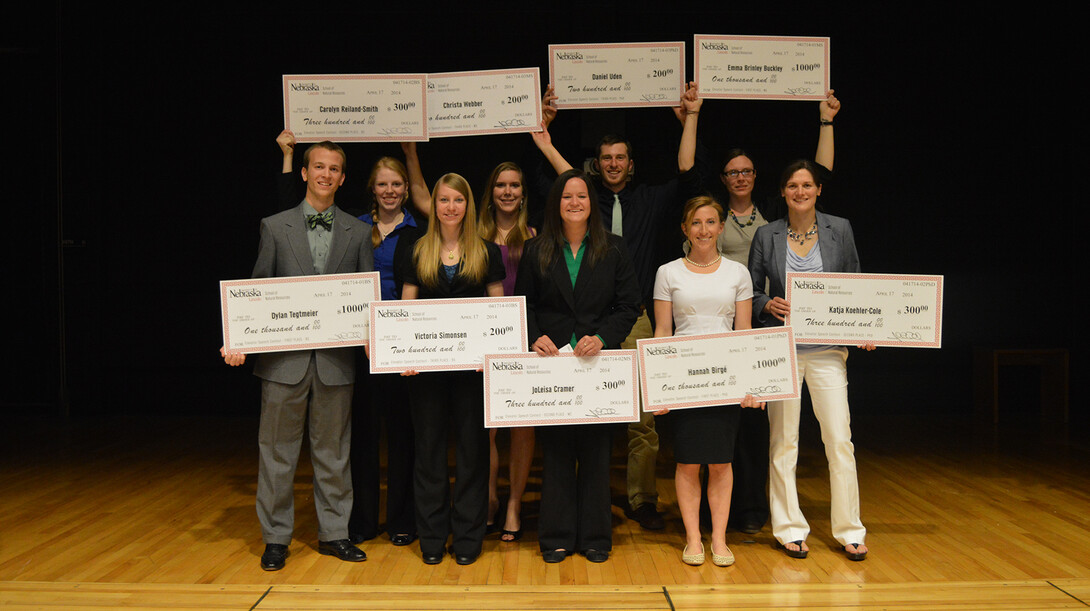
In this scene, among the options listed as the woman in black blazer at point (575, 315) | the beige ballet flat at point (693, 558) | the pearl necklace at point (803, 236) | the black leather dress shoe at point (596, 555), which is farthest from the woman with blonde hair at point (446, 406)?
the pearl necklace at point (803, 236)

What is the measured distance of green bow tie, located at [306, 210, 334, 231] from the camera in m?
3.08

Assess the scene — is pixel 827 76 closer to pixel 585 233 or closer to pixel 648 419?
pixel 585 233

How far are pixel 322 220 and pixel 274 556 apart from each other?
1.32 metres

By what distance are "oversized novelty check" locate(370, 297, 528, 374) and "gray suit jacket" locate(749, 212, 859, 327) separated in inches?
41.1

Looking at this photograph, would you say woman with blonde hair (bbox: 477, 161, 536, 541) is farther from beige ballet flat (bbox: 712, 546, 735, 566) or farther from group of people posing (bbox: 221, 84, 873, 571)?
beige ballet flat (bbox: 712, 546, 735, 566)

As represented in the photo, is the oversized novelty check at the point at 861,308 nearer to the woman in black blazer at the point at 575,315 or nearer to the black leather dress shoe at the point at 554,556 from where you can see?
the woman in black blazer at the point at 575,315

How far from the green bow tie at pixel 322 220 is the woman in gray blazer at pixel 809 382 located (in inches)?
69.0

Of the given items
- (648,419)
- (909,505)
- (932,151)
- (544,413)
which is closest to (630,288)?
(544,413)

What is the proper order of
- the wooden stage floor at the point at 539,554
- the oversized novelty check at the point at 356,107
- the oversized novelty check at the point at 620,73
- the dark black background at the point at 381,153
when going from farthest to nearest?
the dark black background at the point at 381,153 → the oversized novelty check at the point at 620,73 → the oversized novelty check at the point at 356,107 → the wooden stage floor at the point at 539,554

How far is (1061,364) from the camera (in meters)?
6.08

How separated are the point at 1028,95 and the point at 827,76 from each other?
3433mm

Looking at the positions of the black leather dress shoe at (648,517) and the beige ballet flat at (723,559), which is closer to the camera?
the beige ballet flat at (723,559)

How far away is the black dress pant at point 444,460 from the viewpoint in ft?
10.1

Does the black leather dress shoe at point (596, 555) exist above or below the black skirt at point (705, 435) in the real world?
below
